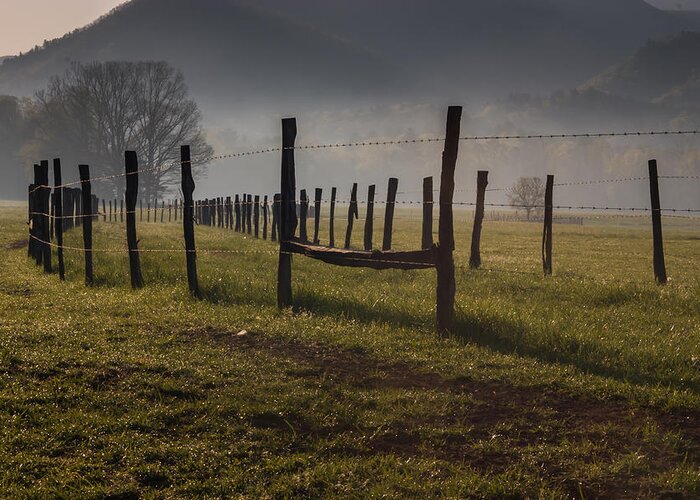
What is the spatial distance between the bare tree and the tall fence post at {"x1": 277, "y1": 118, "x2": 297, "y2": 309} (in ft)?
216

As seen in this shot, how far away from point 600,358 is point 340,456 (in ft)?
14.4

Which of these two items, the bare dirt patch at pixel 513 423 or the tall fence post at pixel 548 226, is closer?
the bare dirt patch at pixel 513 423

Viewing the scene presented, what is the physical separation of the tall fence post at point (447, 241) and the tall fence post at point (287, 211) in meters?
3.05

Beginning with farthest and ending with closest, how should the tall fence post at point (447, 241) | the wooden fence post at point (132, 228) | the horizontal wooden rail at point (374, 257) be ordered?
the wooden fence post at point (132, 228)
the horizontal wooden rail at point (374, 257)
the tall fence post at point (447, 241)

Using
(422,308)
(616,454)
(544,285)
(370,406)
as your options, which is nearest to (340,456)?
(370,406)

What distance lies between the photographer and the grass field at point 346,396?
5.22 m

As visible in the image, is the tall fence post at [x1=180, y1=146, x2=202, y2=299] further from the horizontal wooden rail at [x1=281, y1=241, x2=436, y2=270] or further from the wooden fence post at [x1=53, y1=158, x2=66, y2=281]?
the wooden fence post at [x1=53, y1=158, x2=66, y2=281]

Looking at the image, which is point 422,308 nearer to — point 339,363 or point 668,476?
point 339,363

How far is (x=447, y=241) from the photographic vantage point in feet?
31.0

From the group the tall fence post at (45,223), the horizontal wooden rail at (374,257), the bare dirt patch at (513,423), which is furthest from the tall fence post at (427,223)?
the bare dirt patch at (513,423)

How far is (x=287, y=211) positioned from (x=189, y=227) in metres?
2.39

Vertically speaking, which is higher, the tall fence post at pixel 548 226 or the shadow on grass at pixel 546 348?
the tall fence post at pixel 548 226

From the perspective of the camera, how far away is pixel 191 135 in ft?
274

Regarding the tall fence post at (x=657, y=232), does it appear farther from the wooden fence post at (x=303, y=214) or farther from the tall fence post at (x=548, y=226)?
the wooden fence post at (x=303, y=214)
